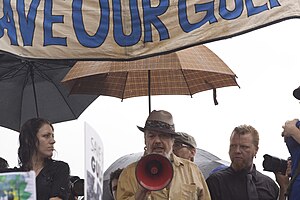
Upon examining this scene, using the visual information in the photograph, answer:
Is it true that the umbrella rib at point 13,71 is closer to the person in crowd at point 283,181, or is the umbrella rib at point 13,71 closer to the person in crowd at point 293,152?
the person in crowd at point 283,181

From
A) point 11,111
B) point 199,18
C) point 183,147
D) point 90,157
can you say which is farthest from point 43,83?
point 90,157

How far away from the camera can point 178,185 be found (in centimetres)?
520

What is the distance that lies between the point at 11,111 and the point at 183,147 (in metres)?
2.77

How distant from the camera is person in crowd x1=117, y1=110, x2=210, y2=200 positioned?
5.15 m

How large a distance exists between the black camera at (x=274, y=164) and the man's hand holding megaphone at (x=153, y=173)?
830mm

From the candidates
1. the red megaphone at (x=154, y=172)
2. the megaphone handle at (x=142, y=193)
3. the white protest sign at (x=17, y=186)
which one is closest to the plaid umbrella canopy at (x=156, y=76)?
the red megaphone at (x=154, y=172)

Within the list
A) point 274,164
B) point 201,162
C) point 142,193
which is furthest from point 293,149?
point 201,162

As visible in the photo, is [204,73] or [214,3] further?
[204,73]

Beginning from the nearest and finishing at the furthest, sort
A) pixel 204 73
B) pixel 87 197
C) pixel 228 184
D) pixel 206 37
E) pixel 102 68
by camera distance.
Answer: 1. pixel 87 197
2. pixel 206 37
3. pixel 228 184
4. pixel 102 68
5. pixel 204 73

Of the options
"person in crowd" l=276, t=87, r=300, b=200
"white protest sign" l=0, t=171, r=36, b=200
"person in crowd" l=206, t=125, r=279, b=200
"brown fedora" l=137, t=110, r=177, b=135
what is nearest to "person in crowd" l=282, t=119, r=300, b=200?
"person in crowd" l=276, t=87, r=300, b=200

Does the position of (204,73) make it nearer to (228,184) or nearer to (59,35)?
(228,184)

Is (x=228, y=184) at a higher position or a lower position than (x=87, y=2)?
lower

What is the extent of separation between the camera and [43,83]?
27.3ft

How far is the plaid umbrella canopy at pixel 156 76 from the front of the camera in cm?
637
